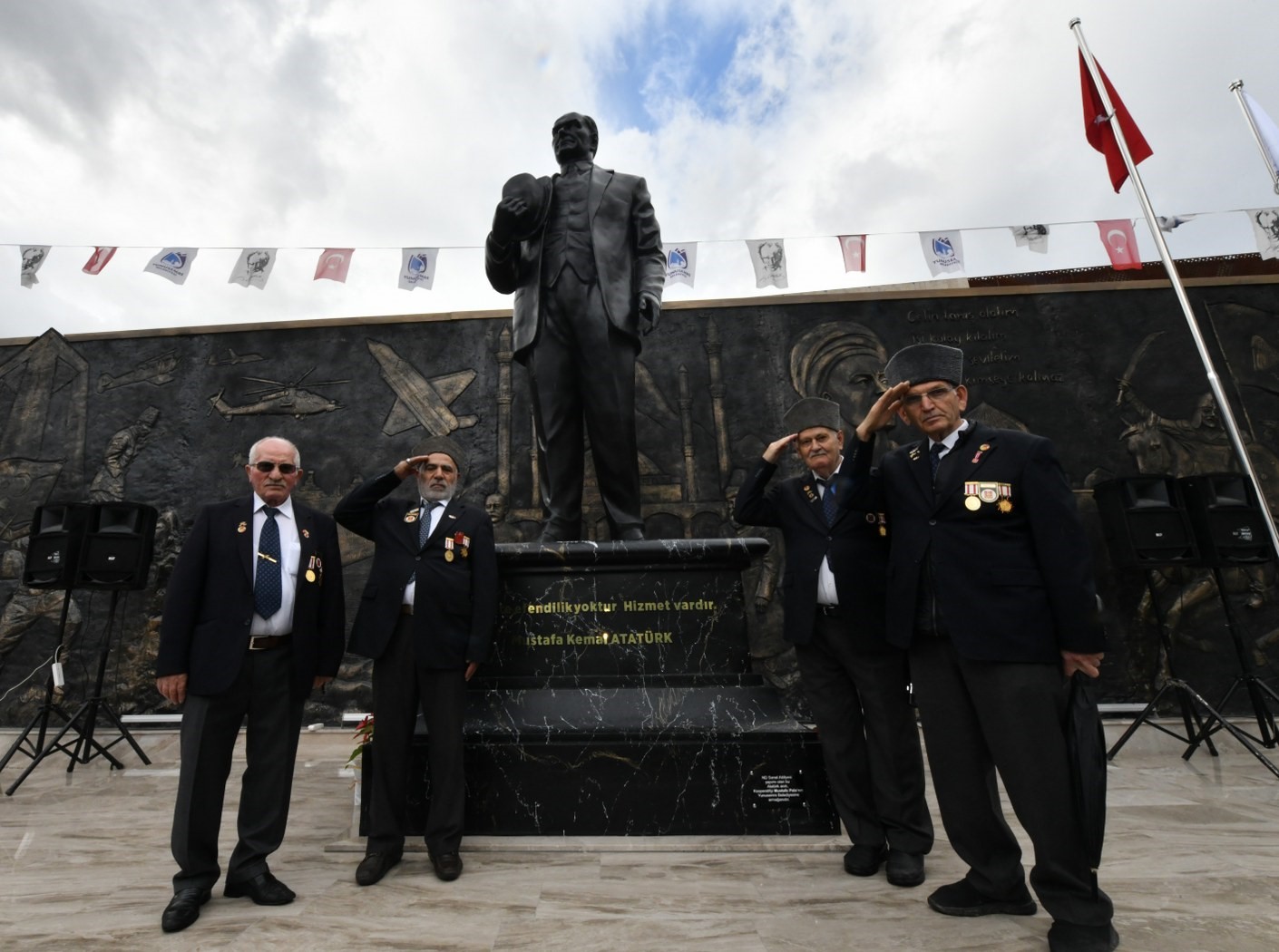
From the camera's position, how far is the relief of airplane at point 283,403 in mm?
7297

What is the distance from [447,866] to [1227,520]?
6.27 m

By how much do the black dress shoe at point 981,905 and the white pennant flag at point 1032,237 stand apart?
7.57 meters

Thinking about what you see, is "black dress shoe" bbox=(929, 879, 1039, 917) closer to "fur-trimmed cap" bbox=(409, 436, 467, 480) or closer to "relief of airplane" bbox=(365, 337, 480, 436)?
"fur-trimmed cap" bbox=(409, 436, 467, 480)

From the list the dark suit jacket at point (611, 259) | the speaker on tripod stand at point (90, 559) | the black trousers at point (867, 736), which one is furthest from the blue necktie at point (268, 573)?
the speaker on tripod stand at point (90, 559)

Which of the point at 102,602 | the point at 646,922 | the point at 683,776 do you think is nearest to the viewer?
the point at 646,922

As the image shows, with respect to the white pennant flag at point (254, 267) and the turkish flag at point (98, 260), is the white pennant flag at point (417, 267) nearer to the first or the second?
the white pennant flag at point (254, 267)

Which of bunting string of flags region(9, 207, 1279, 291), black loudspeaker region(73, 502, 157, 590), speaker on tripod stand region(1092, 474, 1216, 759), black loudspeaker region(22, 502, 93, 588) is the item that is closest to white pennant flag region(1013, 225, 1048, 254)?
bunting string of flags region(9, 207, 1279, 291)

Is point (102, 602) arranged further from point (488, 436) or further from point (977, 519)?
point (977, 519)

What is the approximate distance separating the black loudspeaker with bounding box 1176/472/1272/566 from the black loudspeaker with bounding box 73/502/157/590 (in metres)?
8.83

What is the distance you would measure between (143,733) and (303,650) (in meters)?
5.26

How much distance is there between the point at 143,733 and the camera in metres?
6.26

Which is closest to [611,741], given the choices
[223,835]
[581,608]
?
[581,608]

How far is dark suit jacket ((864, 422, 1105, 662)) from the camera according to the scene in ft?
6.31

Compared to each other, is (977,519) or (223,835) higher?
(977,519)
